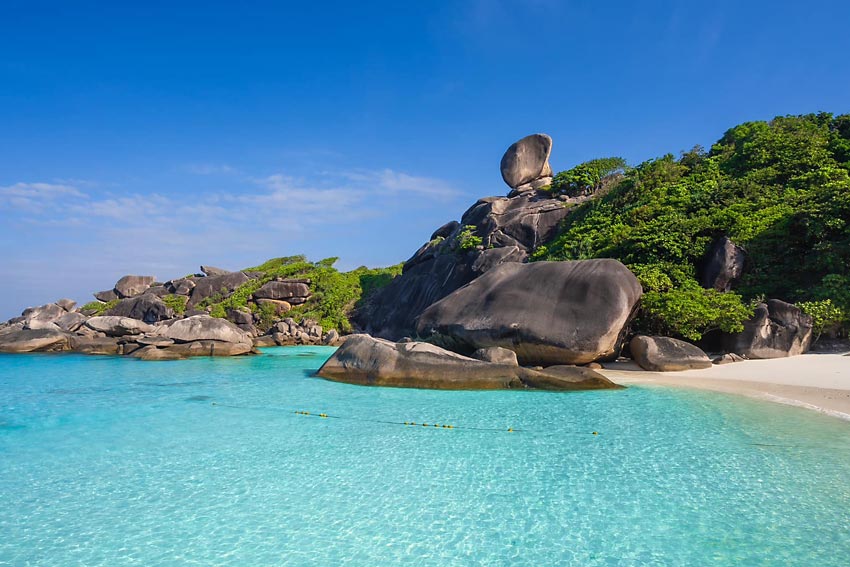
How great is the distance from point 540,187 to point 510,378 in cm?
2050

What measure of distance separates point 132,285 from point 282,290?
14780 mm

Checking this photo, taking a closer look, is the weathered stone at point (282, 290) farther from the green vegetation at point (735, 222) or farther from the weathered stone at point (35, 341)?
the green vegetation at point (735, 222)

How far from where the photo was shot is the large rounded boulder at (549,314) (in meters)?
12.6

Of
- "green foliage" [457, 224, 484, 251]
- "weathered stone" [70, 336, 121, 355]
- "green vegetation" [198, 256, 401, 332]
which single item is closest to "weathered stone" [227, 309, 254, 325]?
"green vegetation" [198, 256, 401, 332]

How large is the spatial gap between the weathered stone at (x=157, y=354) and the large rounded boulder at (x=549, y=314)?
449 inches

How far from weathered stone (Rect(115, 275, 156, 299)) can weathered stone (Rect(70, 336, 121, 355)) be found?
19.0 meters

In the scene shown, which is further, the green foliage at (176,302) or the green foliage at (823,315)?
the green foliage at (176,302)

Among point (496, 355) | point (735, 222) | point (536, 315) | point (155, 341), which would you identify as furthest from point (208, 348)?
point (735, 222)

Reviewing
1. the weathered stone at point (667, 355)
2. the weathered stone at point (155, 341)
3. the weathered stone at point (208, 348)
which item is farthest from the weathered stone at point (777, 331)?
the weathered stone at point (155, 341)

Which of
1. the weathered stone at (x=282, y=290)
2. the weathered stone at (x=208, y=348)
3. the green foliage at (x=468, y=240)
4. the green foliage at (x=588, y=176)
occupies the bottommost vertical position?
the weathered stone at (x=208, y=348)

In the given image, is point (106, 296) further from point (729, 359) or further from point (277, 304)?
point (729, 359)

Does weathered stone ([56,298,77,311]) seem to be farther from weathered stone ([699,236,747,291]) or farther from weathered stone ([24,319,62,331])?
weathered stone ([699,236,747,291])

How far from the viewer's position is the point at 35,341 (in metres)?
24.1

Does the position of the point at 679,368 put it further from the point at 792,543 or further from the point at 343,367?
the point at 792,543
